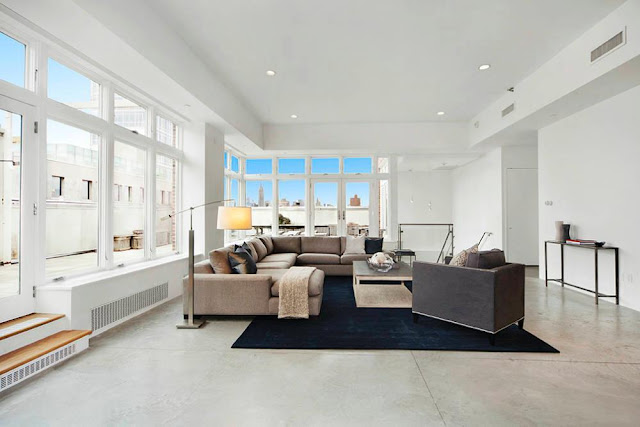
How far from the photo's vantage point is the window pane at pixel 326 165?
27.2 ft

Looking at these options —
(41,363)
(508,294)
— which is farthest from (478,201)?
(41,363)

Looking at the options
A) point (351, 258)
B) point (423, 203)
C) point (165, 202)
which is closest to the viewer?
point (165, 202)

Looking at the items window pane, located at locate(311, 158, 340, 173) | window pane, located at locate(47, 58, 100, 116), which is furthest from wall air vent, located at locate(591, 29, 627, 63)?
window pane, located at locate(47, 58, 100, 116)

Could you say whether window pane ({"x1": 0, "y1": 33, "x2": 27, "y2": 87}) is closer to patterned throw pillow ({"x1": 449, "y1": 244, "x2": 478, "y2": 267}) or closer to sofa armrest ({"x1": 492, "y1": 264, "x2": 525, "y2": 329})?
patterned throw pillow ({"x1": 449, "y1": 244, "x2": 478, "y2": 267})

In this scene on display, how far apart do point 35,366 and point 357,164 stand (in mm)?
7103

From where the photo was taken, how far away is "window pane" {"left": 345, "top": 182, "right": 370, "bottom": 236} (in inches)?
323

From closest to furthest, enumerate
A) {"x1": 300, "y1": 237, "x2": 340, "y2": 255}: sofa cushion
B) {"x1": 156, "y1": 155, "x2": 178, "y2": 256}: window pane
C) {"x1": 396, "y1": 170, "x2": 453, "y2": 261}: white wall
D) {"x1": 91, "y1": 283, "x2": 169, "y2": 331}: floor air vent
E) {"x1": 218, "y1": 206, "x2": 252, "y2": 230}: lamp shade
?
{"x1": 91, "y1": 283, "x2": 169, "y2": 331}: floor air vent
{"x1": 218, "y1": 206, "x2": 252, "y2": 230}: lamp shade
{"x1": 156, "y1": 155, "x2": 178, "y2": 256}: window pane
{"x1": 300, "y1": 237, "x2": 340, "y2": 255}: sofa cushion
{"x1": 396, "y1": 170, "x2": 453, "y2": 261}: white wall

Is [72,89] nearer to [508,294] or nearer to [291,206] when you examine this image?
[508,294]

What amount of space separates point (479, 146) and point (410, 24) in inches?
173

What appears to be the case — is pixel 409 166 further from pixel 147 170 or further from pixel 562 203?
pixel 147 170

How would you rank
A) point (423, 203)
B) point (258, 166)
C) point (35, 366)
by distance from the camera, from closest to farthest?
point (35, 366) → point (258, 166) → point (423, 203)

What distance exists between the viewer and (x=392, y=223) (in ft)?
26.1

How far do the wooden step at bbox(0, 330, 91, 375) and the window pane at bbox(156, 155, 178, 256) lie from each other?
2.09m

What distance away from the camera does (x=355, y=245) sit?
22.0ft
